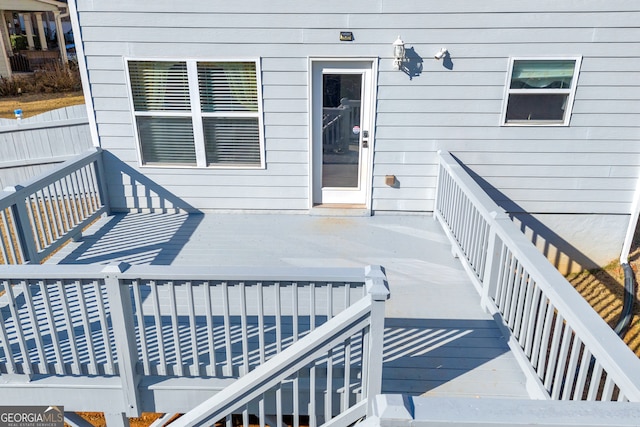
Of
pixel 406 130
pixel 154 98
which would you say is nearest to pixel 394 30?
pixel 406 130

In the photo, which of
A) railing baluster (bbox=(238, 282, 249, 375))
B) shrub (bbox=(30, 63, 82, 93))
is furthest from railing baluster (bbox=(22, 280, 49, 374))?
shrub (bbox=(30, 63, 82, 93))

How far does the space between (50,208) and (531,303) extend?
446 centimetres

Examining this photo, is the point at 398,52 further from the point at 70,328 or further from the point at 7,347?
the point at 7,347

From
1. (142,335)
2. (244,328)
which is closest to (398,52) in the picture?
(244,328)

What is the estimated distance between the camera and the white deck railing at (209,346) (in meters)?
2.30

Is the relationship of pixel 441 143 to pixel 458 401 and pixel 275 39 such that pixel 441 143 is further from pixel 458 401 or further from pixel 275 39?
pixel 458 401

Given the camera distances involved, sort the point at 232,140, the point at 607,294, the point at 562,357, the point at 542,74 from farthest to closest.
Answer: the point at 607,294, the point at 232,140, the point at 542,74, the point at 562,357

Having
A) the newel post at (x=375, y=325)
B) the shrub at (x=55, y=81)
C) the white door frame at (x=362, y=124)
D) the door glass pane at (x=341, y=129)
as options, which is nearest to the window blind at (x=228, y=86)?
the white door frame at (x=362, y=124)

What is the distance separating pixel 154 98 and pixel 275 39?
4.88 ft

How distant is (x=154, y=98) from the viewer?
4938 mm

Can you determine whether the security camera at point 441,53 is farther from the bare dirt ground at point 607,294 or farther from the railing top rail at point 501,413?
the railing top rail at point 501,413

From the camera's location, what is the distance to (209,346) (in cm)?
253

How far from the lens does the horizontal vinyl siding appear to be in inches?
180

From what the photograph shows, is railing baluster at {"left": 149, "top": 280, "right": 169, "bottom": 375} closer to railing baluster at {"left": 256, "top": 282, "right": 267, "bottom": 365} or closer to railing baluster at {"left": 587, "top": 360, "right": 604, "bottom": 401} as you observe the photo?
railing baluster at {"left": 256, "top": 282, "right": 267, "bottom": 365}
